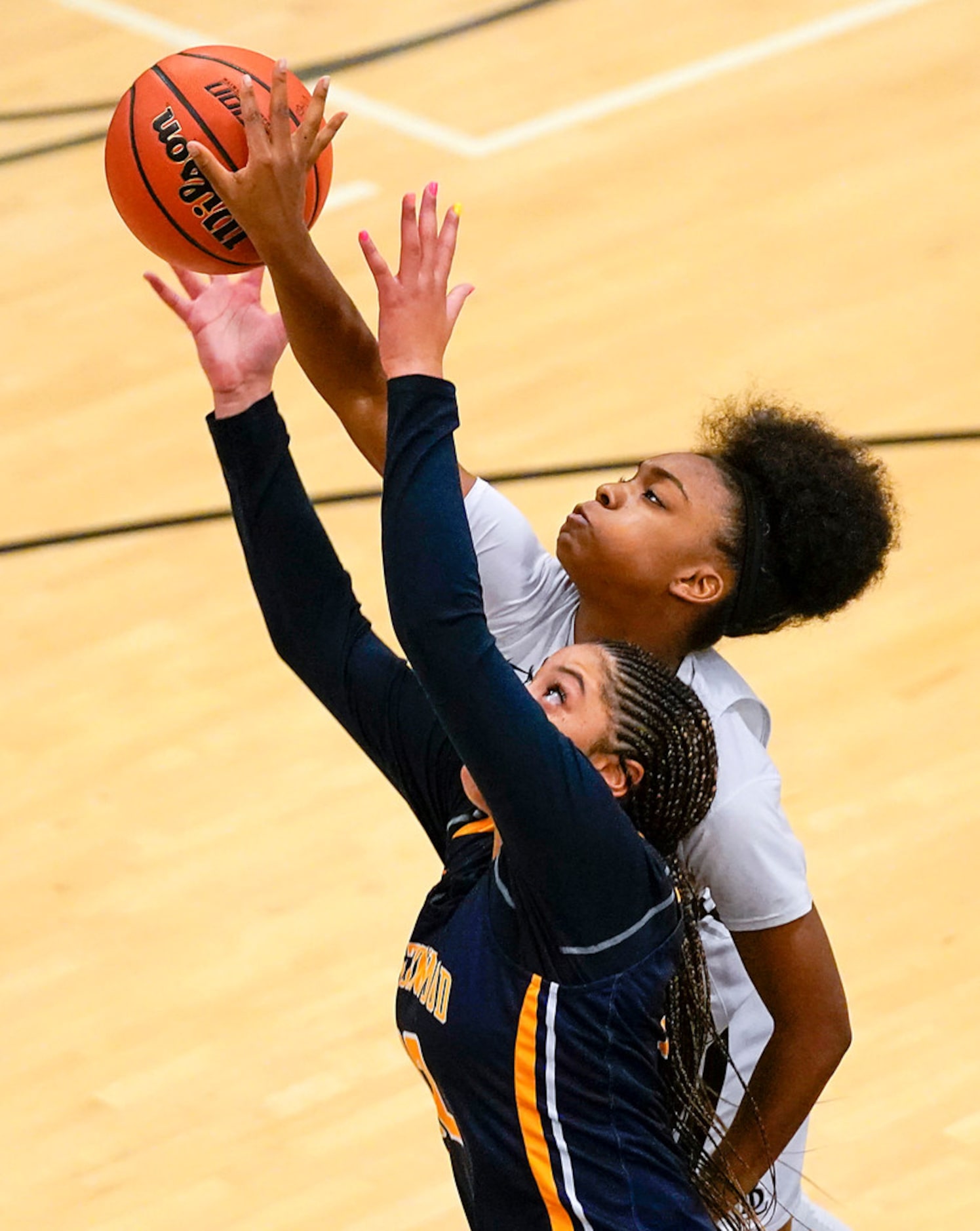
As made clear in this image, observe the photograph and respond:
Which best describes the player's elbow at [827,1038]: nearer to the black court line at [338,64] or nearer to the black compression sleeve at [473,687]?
the black compression sleeve at [473,687]

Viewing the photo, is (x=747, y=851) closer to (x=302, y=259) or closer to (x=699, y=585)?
(x=699, y=585)

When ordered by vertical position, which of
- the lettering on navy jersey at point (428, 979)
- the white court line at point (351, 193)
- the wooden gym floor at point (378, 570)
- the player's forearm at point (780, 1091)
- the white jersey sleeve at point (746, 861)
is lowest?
the wooden gym floor at point (378, 570)

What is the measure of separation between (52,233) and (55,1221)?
15.0 feet

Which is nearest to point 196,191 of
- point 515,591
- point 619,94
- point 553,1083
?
point 515,591

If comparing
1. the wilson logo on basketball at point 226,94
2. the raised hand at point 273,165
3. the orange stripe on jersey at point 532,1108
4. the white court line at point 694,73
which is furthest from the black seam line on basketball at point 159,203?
the white court line at point 694,73

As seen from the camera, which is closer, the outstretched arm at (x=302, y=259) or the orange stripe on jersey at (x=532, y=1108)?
the orange stripe on jersey at (x=532, y=1108)

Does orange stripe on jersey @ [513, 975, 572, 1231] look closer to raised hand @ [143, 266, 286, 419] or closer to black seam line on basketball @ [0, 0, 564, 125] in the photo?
raised hand @ [143, 266, 286, 419]

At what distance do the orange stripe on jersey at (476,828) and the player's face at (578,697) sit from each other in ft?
0.51

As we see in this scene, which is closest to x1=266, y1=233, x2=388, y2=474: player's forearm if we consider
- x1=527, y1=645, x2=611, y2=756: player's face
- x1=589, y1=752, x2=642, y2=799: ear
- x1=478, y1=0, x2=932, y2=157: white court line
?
x1=527, y1=645, x2=611, y2=756: player's face

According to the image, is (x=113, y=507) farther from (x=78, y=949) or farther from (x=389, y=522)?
(x=389, y=522)

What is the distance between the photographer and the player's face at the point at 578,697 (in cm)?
230

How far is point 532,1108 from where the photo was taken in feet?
7.42

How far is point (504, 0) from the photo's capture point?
30.6ft

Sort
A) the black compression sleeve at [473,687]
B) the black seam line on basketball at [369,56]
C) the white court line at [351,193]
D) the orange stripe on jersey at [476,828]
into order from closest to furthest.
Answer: the black compression sleeve at [473,687], the orange stripe on jersey at [476,828], the white court line at [351,193], the black seam line on basketball at [369,56]
